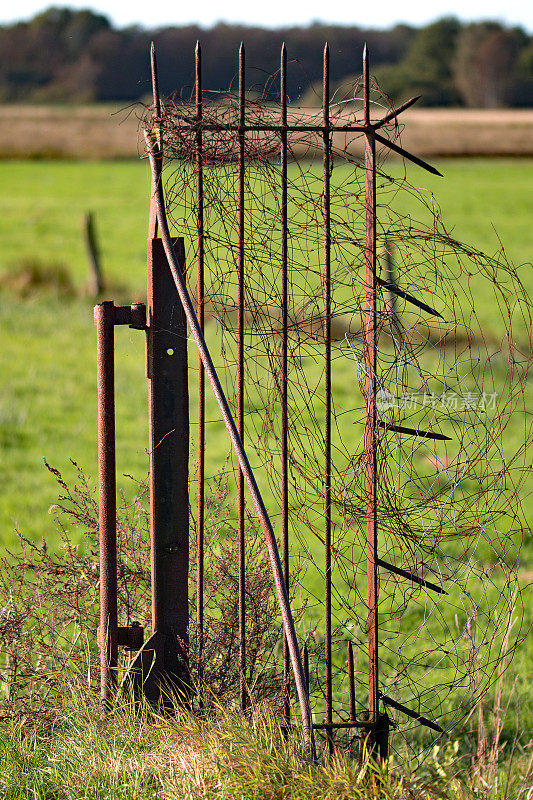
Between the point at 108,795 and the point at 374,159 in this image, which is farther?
the point at 374,159

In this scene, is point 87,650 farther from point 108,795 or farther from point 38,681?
point 108,795

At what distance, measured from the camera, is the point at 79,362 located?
11.0 metres

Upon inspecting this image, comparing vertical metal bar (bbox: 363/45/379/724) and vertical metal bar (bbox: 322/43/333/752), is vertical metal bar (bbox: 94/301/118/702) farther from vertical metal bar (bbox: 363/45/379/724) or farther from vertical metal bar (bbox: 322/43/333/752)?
vertical metal bar (bbox: 363/45/379/724)

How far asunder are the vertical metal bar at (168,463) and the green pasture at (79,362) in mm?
242

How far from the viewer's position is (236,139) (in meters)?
2.74

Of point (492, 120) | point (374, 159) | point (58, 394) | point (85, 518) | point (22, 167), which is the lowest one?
point (58, 394)

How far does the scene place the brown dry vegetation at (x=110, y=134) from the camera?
43.6 metres

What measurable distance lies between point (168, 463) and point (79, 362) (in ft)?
27.8

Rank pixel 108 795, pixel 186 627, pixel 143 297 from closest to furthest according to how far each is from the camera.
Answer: pixel 108 795
pixel 186 627
pixel 143 297

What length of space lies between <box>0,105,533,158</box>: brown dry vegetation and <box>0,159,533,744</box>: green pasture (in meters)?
13.3

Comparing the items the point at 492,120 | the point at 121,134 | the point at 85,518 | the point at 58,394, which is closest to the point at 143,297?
the point at 58,394

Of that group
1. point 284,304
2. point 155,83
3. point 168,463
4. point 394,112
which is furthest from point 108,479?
point 394,112

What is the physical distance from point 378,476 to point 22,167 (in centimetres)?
4237

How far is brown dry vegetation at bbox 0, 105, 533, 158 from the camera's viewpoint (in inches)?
1716
